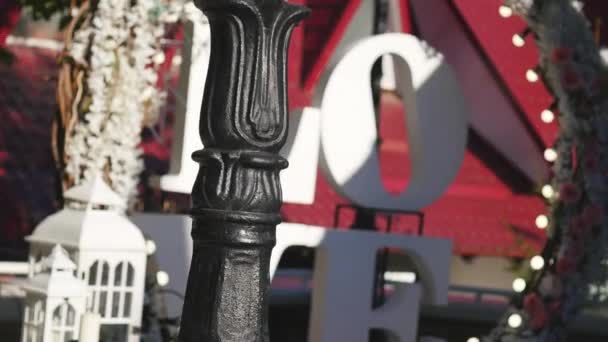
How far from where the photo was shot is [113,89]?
773 cm

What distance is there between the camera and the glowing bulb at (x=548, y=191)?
Answer: 26.8 feet

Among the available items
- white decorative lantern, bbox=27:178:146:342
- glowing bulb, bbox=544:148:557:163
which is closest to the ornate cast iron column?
white decorative lantern, bbox=27:178:146:342

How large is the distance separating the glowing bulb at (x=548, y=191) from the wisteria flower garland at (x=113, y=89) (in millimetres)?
2156

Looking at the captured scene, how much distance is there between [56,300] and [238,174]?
2132 mm

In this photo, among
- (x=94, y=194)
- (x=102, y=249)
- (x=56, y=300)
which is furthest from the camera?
(x=94, y=194)

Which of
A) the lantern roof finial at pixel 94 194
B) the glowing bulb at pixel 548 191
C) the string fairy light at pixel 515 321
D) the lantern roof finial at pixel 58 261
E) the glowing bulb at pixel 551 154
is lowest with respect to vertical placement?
the string fairy light at pixel 515 321

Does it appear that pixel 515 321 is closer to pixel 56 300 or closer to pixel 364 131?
pixel 364 131

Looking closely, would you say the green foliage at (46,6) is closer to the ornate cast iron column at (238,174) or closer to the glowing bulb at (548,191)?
the glowing bulb at (548,191)

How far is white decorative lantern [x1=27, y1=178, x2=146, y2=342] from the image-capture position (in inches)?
265

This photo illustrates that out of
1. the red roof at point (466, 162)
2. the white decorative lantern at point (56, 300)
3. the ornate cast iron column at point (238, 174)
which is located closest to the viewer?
the ornate cast iron column at point (238, 174)

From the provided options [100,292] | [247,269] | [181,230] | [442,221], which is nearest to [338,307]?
[181,230]

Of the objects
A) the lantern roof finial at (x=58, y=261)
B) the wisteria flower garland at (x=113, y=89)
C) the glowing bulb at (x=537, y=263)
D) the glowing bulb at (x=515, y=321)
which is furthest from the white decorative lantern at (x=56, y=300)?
the glowing bulb at (x=537, y=263)

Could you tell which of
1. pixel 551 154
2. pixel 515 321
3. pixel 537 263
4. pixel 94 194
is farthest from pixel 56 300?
pixel 551 154

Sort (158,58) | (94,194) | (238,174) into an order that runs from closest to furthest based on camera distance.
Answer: (238,174)
(94,194)
(158,58)
